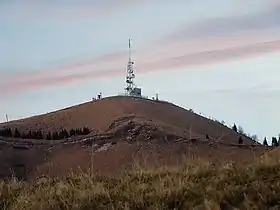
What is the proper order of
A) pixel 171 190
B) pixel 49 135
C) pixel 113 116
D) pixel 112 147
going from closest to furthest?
pixel 171 190 → pixel 112 147 → pixel 49 135 → pixel 113 116

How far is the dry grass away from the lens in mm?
7895

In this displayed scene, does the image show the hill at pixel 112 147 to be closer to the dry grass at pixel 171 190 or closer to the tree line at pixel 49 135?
the tree line at pixel 49 135


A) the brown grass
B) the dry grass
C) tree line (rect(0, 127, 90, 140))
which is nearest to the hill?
the brown grass

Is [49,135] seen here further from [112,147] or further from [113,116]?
[112,147]

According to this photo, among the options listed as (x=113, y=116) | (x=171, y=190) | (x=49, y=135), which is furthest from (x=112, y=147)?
(x=171, y=190)

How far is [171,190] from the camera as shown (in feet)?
27.7

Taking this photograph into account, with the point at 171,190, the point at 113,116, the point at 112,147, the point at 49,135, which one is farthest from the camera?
the point at 113,116

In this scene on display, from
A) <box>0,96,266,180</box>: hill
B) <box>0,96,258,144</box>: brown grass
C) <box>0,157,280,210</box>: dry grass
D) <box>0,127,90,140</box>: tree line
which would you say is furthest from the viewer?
<box>0,96,258,144</box>: brown grass

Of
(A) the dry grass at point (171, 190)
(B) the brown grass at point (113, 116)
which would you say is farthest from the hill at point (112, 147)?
(A) the dry grass at point (171, 190)

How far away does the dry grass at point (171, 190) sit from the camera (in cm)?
789

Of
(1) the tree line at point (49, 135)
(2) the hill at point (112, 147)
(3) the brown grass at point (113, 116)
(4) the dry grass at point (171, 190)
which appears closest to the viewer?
(4) the dry grass at point (171, 190)

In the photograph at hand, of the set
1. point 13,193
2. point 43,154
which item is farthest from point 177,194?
point 43,154

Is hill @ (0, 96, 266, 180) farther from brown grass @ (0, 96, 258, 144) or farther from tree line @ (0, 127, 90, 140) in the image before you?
tree line @ (0, 127, 90, 140)

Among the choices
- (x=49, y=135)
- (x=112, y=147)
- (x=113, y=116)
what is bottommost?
(x=112, y=147)
